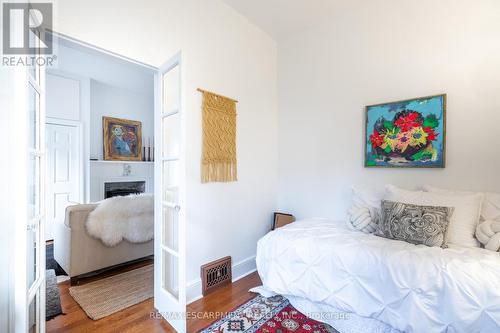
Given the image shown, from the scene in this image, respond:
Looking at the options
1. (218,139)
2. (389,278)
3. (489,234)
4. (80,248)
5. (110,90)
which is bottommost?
(80,248)

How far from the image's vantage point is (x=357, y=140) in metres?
2.69

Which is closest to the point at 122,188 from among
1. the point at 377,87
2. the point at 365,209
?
the point at 365,209

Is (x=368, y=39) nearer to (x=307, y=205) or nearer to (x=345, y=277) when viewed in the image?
(x=307, y=205)

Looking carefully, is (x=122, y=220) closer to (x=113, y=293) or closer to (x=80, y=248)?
(x=80, y=248)

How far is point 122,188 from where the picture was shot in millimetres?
5051

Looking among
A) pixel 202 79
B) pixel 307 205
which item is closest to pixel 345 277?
pixel 307 205

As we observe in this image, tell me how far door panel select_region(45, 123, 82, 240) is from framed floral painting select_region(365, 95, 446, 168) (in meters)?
4.70

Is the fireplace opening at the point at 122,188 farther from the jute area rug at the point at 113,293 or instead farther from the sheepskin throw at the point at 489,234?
the sheepskin throw at the point at 489,234

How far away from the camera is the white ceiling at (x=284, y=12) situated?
257 centimetres

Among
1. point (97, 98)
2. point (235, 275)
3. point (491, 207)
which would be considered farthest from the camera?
point (97, 98)

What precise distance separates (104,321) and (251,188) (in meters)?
1.85

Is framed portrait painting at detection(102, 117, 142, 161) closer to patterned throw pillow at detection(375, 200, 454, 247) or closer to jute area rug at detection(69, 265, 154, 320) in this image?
jute area rug at detection(69, 265, 154, 320)

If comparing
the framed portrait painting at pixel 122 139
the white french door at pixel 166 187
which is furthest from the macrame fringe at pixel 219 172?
the framed portrait painting at pixel 122 139

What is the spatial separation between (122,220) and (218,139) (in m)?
1.50
